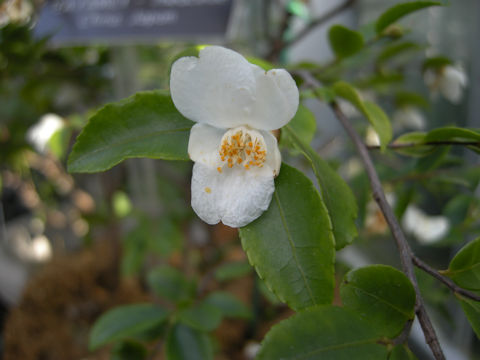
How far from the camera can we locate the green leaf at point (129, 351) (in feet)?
2.02

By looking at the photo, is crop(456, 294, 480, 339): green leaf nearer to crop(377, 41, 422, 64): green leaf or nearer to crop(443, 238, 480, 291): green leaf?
crop(443, 238, 480, 291): green leaf

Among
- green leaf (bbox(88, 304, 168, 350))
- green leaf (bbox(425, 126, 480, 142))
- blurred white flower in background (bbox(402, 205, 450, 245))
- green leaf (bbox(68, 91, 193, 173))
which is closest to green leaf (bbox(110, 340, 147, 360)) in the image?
green leaf (bbox(88, 304, 168, 350))

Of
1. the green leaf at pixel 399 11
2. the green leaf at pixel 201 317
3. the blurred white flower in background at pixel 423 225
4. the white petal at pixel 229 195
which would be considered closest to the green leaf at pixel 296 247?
the white petal at pixel 229 195

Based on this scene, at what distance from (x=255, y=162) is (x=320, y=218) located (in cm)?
7

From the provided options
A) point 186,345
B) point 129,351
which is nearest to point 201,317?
point 186,345

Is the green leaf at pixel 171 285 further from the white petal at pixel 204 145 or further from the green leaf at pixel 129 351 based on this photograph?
the white petal at pixel 204 145

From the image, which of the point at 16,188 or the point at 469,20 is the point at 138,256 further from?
the point at 469,20

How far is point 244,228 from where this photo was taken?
0.27m

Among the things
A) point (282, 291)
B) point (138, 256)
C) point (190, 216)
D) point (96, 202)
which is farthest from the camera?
point (96, 202)

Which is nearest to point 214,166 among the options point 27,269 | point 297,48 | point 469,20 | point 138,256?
point 138,256

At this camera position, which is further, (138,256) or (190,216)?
(190,216)

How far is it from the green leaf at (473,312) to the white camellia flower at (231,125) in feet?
0.52

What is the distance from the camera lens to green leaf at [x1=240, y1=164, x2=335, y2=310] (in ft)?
0.83

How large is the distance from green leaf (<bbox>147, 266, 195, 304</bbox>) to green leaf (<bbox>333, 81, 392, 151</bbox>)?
528 millimetres
